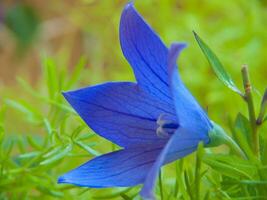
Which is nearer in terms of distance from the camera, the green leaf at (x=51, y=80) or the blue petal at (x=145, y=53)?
the blue petal at (x=145, y=53)

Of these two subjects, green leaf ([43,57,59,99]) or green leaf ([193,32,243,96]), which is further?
green leaf ([43,57,59,99])

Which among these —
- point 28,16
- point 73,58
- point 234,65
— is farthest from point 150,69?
point 73,58

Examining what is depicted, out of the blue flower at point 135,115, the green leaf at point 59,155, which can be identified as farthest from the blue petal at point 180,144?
the green leaf at point 59,155

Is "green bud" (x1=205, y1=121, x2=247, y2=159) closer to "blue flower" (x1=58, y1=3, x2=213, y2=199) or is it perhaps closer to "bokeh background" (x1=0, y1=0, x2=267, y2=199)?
"blue flower" (x1=58, y1=3, x2=213, y2=199)

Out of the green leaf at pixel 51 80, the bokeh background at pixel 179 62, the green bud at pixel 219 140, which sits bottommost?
the green bud at pixel 219 140

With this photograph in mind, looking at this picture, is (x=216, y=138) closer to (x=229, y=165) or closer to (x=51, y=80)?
(x=229, y=165)

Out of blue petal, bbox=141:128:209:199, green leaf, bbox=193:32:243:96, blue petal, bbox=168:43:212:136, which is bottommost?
blue petal, bbox=141:128:209:199

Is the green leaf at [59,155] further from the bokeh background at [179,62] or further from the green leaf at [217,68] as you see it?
the green leaf at [217,68]

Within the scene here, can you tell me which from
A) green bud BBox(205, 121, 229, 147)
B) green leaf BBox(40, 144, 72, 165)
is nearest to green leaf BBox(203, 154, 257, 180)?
green bud BBox(205, 121, 229, 147)
